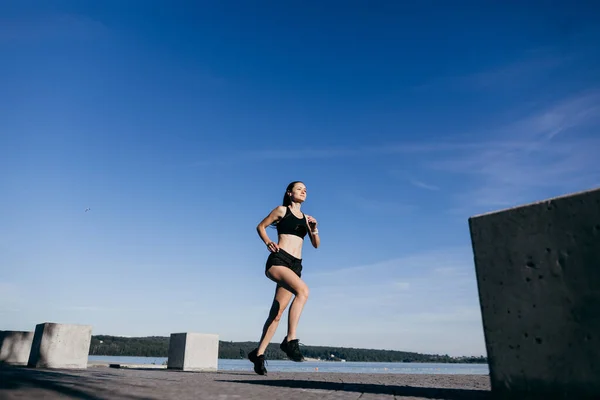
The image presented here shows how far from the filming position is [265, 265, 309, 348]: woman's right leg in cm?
506

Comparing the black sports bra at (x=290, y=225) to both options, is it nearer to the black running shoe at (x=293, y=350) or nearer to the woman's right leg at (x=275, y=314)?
the woman's right leg at (x=275, y=314)

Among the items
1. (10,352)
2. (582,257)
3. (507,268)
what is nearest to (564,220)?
(582,257)

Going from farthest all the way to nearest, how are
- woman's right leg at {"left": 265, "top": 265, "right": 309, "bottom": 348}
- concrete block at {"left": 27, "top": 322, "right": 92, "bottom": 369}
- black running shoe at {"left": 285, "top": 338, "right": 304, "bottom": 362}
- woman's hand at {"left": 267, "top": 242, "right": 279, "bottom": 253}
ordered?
concrete block at {"left": 27, "top": 322, "right": 92, "bottom": 369} < woman's hand at {"left": 267, "top": 242, "right": 279, "bottom": 253} < woman's right leg at {"left": 265, "top": 265, "right": 309, "bottom": 348} < black running shoe at {"left": 285, "top": 338, "right": 304, "bottom": 362}

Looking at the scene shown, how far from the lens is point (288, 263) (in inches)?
211

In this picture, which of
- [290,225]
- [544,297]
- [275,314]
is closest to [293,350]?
[275,314]

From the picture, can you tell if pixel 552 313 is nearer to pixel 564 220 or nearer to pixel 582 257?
pixel 582 257

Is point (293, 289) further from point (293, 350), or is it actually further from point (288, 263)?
point (293, 350)

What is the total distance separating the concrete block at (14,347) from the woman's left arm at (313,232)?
27.8 ft

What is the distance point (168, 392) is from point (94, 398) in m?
0.57

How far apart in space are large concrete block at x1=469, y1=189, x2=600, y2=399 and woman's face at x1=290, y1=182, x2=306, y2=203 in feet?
11.8

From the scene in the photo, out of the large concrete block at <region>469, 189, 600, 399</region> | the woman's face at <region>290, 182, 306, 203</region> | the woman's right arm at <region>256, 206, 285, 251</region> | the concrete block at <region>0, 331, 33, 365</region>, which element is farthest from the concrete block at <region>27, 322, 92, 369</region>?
the large concrete block at <region>469, 189, 600, 399</region>

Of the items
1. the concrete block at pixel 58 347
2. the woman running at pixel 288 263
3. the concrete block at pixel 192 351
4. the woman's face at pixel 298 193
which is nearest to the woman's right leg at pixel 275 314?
the woman running at pixel 288 263

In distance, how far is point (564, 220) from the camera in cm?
227

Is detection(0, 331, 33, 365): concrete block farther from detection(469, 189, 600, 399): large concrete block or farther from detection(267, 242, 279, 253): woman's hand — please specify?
detection(469, 189, 600, 399): large concrete block
